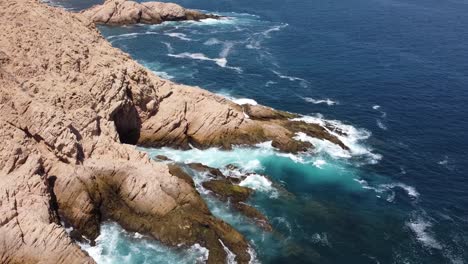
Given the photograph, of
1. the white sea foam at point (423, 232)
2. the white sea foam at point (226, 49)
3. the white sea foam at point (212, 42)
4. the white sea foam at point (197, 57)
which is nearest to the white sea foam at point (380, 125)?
the white sea foam at point (423, 232)

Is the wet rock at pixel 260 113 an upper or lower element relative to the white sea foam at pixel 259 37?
upper

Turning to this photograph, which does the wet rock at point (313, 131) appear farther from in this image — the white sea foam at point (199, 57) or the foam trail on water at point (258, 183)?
the white sea foam at point (199, 57)

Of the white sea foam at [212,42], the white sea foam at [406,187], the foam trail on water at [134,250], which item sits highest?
the foam trail on water at [134,250]

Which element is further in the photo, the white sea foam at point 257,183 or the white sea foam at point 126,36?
the white sea foam at point 126,36

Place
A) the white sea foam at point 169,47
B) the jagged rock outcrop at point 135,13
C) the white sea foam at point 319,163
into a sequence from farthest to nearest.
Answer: the jagged rock outcrop at point 135,13, the white sea foam at point 169,47, the white sea foam at point 319,163

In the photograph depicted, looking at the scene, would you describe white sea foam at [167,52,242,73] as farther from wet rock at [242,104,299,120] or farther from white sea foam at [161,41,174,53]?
wet rock at [242,104,299,120]

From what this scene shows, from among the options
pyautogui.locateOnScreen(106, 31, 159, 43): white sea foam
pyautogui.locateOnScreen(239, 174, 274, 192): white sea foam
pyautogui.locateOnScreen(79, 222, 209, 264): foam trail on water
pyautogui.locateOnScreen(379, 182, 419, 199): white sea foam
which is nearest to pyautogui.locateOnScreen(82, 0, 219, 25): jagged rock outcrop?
pyautogui.locateOnScreen(106, 31, 159, 43): white sea foam

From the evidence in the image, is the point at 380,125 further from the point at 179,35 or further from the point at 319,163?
the point at 179,35
